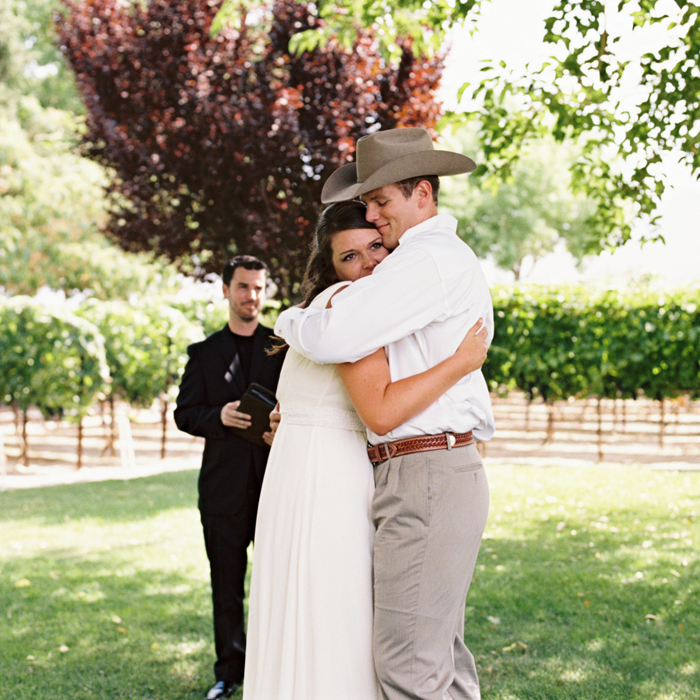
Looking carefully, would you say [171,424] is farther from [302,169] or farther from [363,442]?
[363,442]

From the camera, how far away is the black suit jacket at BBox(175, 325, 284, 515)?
429 centimetres

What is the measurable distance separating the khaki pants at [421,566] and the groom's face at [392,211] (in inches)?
29.6

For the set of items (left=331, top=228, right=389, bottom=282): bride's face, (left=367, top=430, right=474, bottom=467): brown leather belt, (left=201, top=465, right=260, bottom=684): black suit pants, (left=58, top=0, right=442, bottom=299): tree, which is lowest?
(left=201, top=465, right=260, bottom=684): black suit pants

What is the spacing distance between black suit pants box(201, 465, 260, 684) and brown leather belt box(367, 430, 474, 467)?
1874mm

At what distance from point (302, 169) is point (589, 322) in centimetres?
682

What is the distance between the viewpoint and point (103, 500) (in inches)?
440

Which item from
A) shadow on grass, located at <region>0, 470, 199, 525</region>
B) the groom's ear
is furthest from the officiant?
shadow on grass, located at <region>0, 470, 199, 525</region>

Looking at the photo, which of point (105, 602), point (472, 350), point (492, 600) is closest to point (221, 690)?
point (105, 602)

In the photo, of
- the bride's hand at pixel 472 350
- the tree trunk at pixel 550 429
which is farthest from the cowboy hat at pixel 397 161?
the tree trunk at pixel 550 429

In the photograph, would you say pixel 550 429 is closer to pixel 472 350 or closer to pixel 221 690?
pixel 221 690

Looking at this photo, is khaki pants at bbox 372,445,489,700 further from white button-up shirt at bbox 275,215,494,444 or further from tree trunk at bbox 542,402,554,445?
tree trunk at bbox 542,402,554,445

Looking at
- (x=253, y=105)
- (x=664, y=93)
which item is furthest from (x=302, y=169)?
(x=664, y=93)

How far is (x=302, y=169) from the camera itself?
9508 millimetres

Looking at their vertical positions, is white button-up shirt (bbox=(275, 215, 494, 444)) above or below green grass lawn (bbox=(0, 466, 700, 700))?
above
